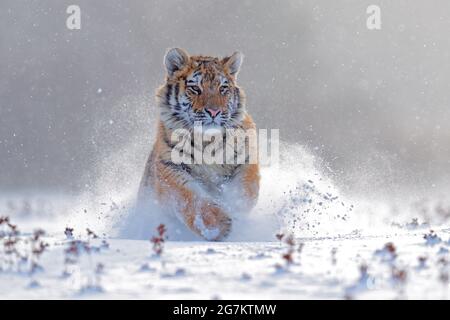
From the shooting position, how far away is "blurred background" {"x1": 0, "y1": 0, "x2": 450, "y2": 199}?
30.5 meters

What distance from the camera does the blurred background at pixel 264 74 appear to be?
30453 millimetres

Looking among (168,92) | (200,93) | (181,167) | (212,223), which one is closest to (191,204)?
(212,223)

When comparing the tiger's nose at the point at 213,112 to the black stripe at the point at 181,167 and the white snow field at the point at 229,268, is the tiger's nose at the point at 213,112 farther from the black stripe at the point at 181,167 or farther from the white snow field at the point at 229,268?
the white snow field at the point at 229,268

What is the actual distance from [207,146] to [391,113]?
3115cm

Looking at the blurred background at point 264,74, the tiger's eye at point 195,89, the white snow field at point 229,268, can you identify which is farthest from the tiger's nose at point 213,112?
the blurred background at point 264,74

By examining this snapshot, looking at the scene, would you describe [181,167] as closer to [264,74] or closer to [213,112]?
[213,112]

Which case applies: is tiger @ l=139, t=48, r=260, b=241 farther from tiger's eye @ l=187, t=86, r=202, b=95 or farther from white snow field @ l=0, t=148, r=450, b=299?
white snow field @ l=0, t=148, r=450, b=299

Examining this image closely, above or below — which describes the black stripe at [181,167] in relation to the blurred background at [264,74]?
below

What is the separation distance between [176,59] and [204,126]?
3.50 feet

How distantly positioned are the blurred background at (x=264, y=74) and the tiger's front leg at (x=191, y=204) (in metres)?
16.9

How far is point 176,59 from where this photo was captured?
8195 millimetres

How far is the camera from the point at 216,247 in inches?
218
